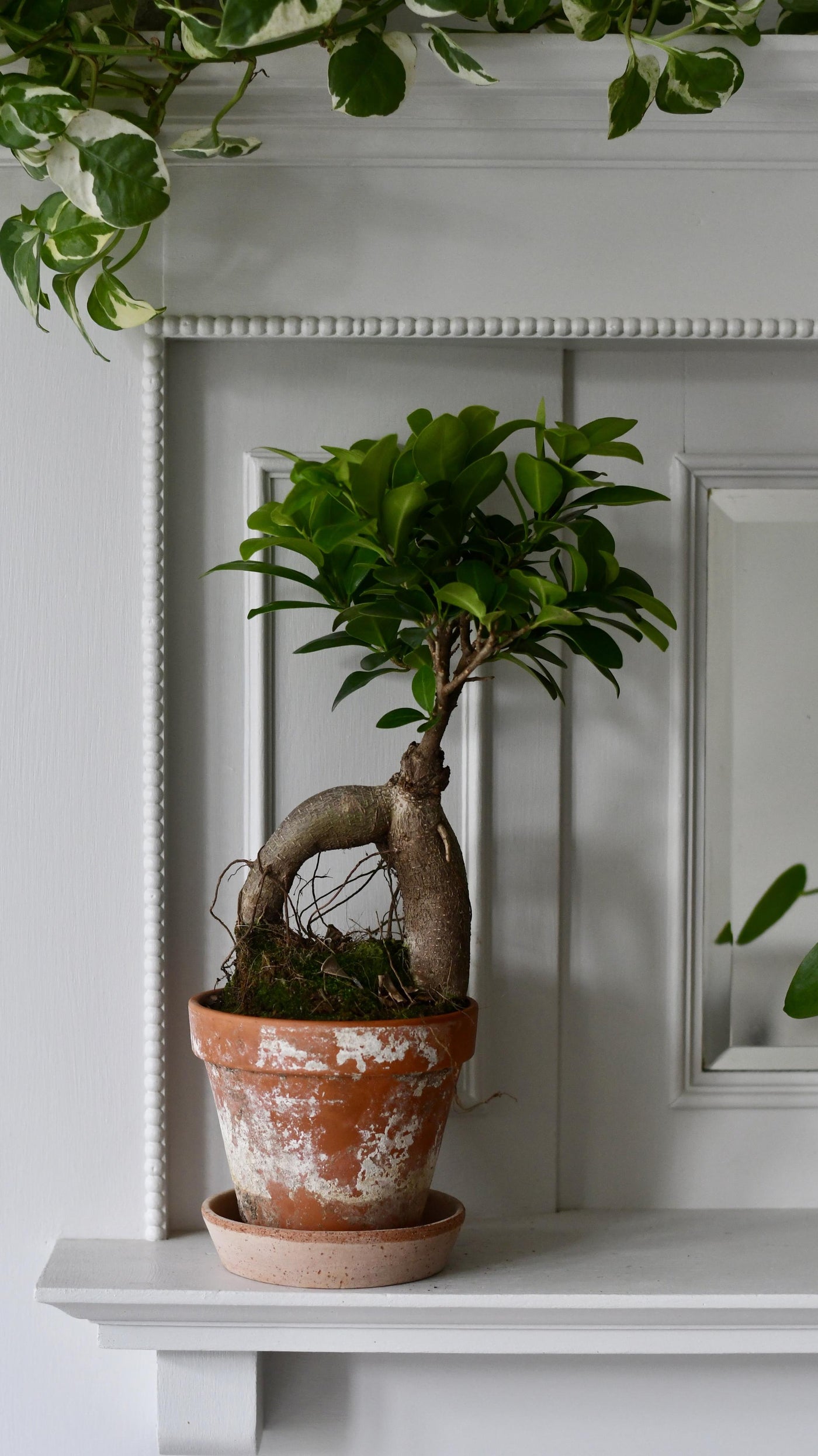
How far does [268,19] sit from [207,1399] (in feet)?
3.20

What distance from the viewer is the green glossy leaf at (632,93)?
2.72ft

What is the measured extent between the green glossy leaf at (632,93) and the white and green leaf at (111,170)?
319 millimetres

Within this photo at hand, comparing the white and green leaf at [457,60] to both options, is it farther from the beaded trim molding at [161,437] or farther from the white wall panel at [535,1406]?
the white wall panel at [535,1406]

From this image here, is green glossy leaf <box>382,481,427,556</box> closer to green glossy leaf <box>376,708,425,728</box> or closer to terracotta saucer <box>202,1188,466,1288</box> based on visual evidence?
green glossy leaf <box>376,708,425,728</box>

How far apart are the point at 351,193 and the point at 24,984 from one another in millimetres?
684

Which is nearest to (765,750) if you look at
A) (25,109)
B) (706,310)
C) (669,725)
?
(669,725)

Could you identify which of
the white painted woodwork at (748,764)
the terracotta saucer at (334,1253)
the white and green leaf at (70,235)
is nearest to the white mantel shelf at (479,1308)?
the terracotta saucer at (334,1253)

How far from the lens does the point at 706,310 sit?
3.05 ft

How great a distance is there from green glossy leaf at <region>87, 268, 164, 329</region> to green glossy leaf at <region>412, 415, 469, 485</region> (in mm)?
236

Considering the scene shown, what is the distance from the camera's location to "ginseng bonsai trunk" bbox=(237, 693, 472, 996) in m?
0.87

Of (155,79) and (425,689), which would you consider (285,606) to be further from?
(155,79)

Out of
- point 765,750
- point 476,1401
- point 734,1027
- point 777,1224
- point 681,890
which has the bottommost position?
point 476,1401

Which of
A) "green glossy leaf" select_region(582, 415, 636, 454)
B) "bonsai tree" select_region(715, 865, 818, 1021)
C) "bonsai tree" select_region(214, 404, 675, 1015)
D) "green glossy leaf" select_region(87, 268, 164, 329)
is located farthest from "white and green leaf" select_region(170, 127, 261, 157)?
"bonsai tree" select_region(715, 865, 818, 1021)

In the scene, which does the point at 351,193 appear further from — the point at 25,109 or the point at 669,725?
the point at 669,725
